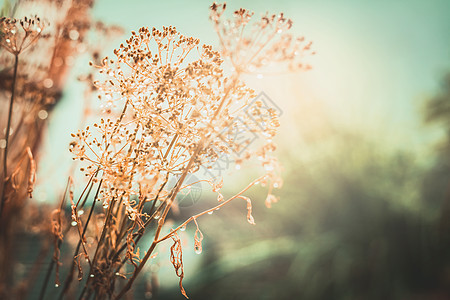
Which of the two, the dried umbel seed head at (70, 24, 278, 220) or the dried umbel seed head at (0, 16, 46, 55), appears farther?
the dried umbel seed head at (0, 16, 46, 55)

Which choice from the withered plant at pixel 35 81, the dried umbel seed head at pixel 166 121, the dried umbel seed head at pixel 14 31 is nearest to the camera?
the dried umbel seed head at pixel 166 121

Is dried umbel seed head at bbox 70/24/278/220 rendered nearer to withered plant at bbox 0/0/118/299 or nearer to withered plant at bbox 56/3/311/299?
withered plant at bbox 56/3/311/299

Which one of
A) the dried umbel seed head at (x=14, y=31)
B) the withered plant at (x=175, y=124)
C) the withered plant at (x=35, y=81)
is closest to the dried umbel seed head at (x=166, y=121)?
the withered plant at (x=175, y=124)

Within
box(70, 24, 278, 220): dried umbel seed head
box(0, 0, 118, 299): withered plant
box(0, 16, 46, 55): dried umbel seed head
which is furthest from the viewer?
box(0, 0, 118, 299): withered plant

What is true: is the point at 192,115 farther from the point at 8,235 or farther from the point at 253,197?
the point at 253,197

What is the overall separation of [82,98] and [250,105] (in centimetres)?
56

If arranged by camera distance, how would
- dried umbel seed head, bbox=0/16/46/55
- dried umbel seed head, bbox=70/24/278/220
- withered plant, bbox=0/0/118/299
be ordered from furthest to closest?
withered plant, bbox=0/0/118/299 < dried umbel seed head, bbox=0/16/46/55 < dried umbel seed head, bbox=70/24/278/220

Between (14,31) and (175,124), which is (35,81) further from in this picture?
(175,124)

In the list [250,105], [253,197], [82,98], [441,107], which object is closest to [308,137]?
[253,197]

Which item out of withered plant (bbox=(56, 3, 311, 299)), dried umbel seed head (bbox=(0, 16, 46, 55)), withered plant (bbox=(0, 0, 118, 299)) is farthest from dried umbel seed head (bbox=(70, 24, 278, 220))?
withered plant (bbox=(0, 0, 118, 299))

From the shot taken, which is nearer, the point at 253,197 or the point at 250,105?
the point at 250,105

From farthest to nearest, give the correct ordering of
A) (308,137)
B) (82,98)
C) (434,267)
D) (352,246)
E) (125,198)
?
(308,137) < (352,246) < (434,267) < (82,98) < (125,198)

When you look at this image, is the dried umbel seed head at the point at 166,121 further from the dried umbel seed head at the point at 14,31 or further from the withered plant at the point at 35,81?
the withered plant at the point at 35,81

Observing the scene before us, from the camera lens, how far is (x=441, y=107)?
3.78m
